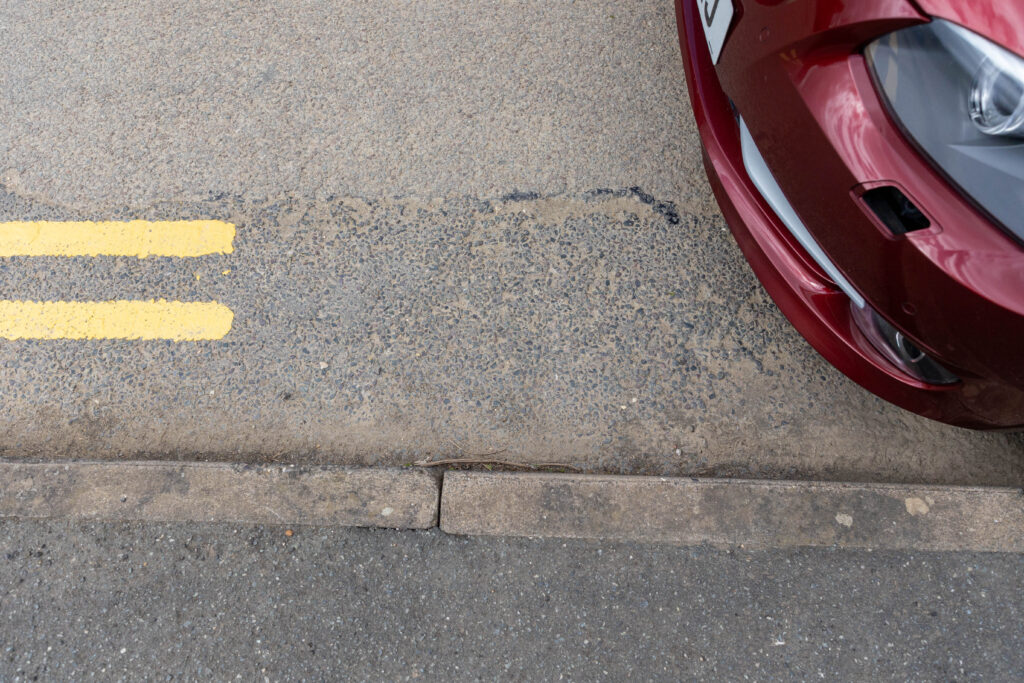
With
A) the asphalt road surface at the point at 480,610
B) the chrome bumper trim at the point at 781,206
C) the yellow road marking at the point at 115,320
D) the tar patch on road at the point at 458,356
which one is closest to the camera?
the chrome bumper trim at the point at 781,206

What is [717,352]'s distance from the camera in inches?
86.3

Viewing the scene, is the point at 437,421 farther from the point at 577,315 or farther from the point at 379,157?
the point at 379,157

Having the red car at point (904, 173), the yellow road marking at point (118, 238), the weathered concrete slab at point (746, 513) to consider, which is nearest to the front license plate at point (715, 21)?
the red car at point (904, 173)

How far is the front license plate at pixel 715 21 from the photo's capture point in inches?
70.7

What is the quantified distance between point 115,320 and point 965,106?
266cm

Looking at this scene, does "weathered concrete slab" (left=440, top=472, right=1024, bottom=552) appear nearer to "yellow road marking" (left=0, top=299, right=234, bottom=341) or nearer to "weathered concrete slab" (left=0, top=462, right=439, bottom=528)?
"weathered concrete slab" (left=0, top=462, right=439, bottom=528)

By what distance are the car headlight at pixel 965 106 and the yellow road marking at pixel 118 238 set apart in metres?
2.20

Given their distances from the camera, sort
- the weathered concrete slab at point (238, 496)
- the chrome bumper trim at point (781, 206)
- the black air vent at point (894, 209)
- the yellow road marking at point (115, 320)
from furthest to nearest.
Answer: the yellow road marking at point (115, 320) < the weathered concrete slab at point (238, 496) < the chrome bumper trim at point (781, 206) < the black air vent at point (894, 209)

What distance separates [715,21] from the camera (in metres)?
1.87

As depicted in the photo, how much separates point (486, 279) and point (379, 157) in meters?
0.71

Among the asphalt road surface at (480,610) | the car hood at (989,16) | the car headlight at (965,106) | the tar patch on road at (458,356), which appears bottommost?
the asphalt road surface at (480,610)

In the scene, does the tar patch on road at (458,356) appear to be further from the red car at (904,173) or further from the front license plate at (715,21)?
the front license plate at (715,21)

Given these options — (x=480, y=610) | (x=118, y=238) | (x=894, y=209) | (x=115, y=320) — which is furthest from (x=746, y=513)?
(x=118, y=238)

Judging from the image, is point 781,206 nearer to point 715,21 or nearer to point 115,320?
point 715,21
